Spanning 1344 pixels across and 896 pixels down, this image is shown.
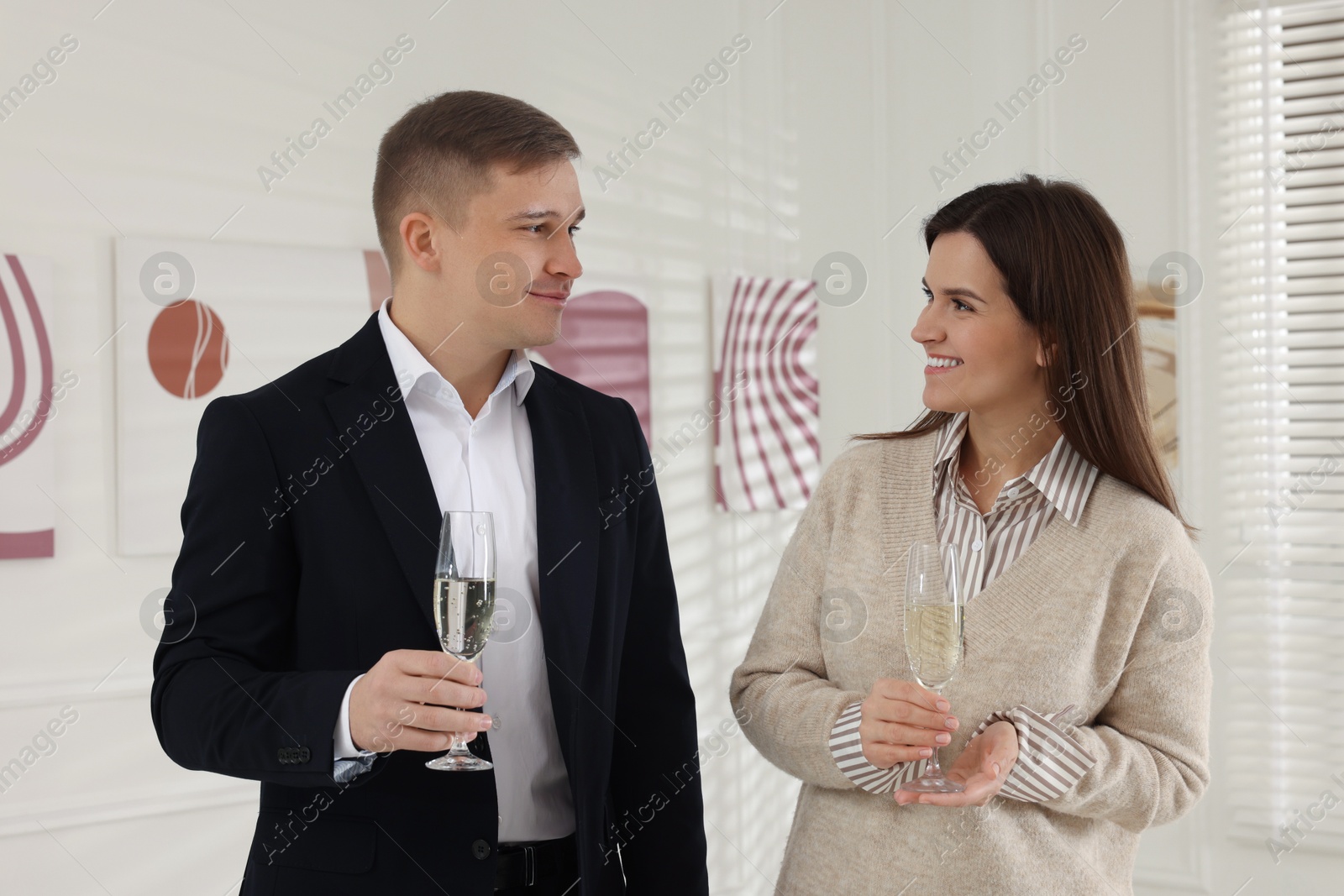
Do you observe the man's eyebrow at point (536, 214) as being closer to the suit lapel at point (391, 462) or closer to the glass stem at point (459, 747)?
the suit lapel at point (391, 462)

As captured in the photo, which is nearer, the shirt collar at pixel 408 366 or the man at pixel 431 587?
the man at pixel 431 587

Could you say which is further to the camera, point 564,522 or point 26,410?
point 26,410

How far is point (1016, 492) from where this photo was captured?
201 centimetres

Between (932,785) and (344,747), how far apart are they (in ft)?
2.73

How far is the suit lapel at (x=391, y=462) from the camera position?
1682 mm

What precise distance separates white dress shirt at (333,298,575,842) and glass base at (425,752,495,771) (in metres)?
0.16

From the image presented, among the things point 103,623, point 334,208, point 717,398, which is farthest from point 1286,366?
point 103,623

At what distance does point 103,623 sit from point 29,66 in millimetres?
1454

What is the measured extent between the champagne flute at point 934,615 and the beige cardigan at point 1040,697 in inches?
7.1

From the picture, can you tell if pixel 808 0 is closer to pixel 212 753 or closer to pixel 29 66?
pixel 29 66

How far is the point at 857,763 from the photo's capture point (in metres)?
1.82

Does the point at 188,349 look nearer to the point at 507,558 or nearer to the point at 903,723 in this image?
the point at 507,558

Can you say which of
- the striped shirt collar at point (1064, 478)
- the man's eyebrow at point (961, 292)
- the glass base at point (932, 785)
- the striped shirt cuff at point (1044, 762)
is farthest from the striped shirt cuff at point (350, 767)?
the man's eyebrow at point (961, 292)

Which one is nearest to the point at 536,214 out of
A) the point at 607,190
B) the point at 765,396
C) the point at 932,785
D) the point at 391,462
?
the point at 391,462
